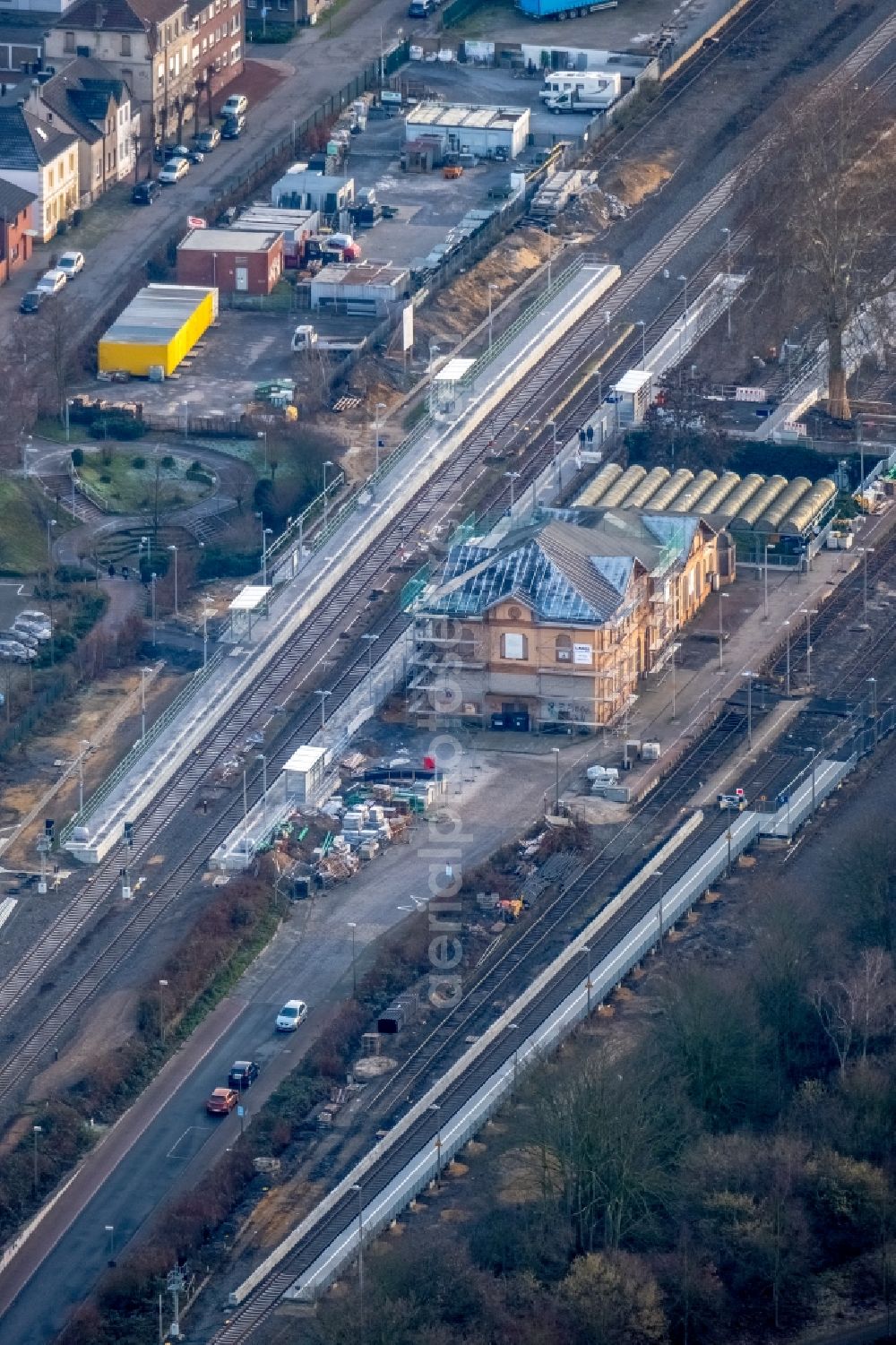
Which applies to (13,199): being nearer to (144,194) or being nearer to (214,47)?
(144,194)

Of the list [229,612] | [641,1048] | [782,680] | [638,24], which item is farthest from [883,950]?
[638,24]

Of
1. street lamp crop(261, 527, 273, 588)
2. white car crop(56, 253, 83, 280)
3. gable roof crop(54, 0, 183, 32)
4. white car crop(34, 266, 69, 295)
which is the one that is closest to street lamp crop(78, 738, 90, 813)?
street lamp crop(261, 527, 273, 588)

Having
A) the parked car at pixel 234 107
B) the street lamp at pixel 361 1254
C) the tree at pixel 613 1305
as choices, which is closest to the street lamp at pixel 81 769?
the street lamp at pixel 361 1254

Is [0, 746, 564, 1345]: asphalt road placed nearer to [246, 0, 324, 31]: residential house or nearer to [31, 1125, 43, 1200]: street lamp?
[31, 1125, 43, 1200]: street lamp

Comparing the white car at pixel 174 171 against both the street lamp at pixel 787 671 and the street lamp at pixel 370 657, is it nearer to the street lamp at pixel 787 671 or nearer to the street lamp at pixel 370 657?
the street lamp at pixel 370 657

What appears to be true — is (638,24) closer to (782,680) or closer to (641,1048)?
(782,680)

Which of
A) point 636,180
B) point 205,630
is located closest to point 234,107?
point 636,180
